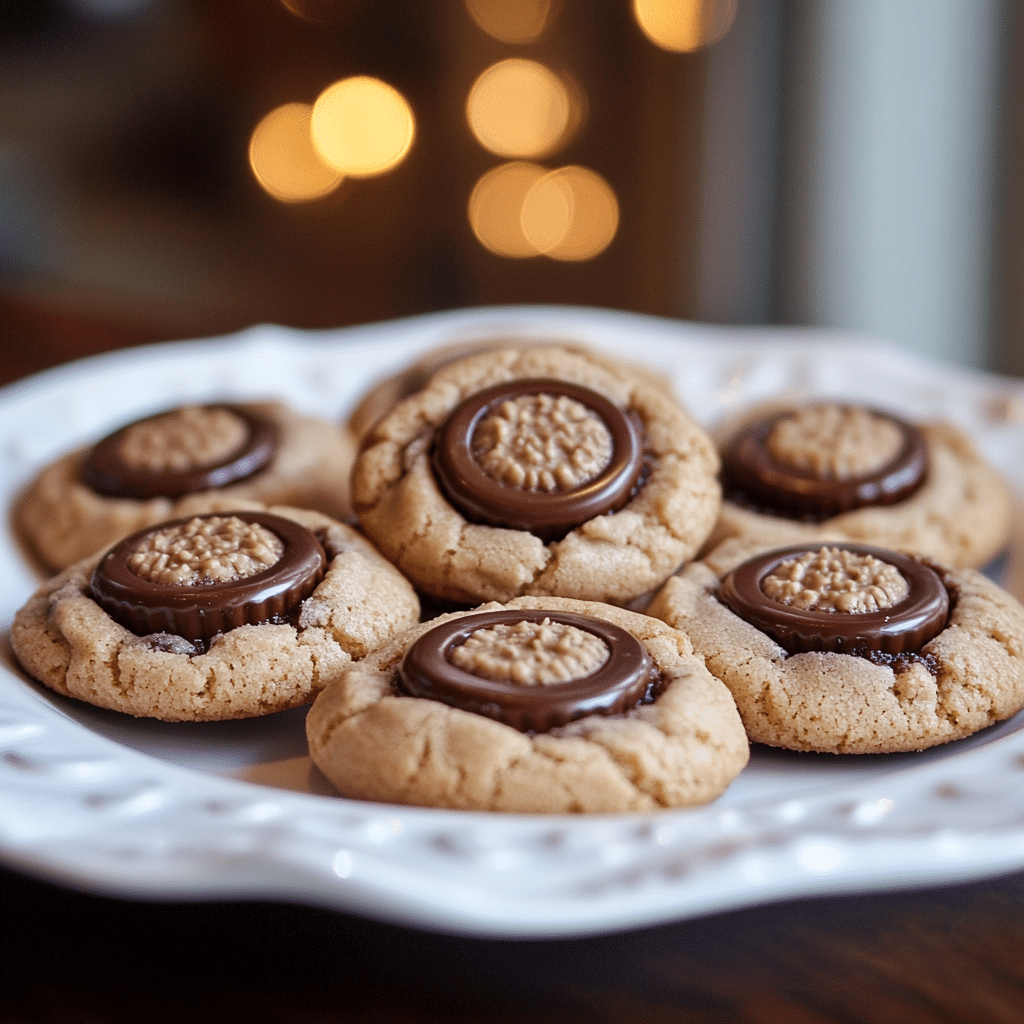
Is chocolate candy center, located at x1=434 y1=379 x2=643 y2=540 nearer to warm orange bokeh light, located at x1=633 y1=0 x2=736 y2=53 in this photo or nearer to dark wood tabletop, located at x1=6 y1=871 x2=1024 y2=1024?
dark wood tabletop, located at x1=6 y1=871 x2=1024 y2=1024

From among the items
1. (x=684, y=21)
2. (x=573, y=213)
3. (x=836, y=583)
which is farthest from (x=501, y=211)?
(x=836, y=583)

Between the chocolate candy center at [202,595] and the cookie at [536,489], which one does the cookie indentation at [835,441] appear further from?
the chocolate candy center at [202,595]

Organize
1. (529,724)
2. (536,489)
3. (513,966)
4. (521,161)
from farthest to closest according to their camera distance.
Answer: (521,161), (536,489), (529,724), (513,966)

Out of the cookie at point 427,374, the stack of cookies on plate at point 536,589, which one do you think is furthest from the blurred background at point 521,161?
the stack of cookies on plate at point 536,589

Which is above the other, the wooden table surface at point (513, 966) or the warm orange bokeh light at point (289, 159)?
the warm orange bokeh light at point (289, 159)

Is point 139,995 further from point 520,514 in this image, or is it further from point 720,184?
point 720,184

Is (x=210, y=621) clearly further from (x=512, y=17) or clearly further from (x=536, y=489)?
(x=512, y=17)
